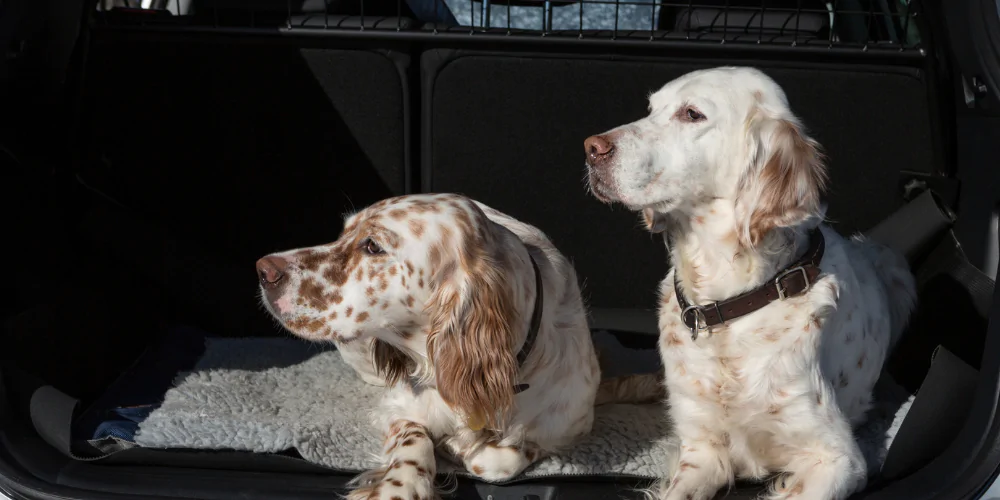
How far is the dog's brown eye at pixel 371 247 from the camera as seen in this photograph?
7.38 ft

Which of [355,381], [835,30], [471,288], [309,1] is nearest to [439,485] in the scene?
[471,288]

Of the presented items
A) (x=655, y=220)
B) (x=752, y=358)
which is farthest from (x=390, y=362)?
(x=752, y=358)

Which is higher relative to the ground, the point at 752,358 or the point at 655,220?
the point at 655,220

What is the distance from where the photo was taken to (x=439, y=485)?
2.35 metres

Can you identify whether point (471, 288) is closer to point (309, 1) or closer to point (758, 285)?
point (758, 285)

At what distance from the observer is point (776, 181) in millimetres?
2105

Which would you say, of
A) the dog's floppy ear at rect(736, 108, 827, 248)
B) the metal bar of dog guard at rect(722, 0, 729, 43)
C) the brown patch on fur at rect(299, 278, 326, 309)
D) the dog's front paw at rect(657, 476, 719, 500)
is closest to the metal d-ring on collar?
the dog's floppy ear at rect(736, 108, 827, 248)

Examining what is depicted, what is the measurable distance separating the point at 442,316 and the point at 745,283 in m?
0.71

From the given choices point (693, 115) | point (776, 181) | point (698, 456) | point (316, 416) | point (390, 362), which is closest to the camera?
point (776, 181)

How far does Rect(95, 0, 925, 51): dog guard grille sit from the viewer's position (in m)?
3.07

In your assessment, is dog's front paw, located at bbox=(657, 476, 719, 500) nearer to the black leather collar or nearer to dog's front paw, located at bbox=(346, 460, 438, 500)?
the black leather collar

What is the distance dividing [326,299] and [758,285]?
998 mm

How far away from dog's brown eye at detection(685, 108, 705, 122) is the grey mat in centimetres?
87

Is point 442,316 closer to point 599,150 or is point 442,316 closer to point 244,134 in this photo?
point 599,150
